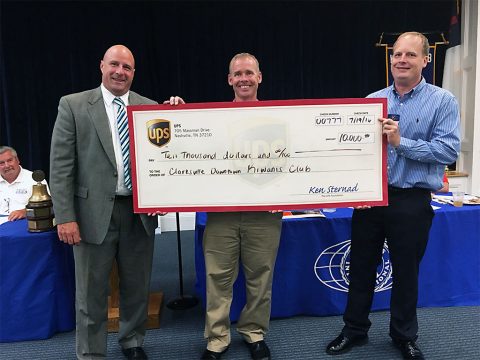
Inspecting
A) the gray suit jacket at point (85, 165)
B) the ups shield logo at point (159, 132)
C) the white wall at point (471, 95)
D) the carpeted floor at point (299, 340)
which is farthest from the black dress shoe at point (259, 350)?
the white wall at point (471, 95)

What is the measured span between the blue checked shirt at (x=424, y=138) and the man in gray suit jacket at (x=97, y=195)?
1.27 meters

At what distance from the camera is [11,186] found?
9.25 ft

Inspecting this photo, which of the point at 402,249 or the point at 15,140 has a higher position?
the point at 15,140

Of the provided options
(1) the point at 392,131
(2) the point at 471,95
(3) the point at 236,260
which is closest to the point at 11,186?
(3) the point at 236,260

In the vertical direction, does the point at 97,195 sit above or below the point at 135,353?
above

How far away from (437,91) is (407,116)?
18 centimetres

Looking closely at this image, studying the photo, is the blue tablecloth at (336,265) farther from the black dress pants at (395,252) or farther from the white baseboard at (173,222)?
the white baseboard at (173,222)

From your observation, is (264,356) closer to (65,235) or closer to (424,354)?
(424,354)

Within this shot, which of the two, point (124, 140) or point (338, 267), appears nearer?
point (124, 140)

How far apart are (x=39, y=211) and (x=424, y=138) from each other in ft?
7.03

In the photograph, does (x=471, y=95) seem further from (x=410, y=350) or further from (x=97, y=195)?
(x=97, y=195)

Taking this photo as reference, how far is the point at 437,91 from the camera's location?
180 centimetres

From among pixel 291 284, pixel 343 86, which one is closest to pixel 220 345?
pixel 291 284

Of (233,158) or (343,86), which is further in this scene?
(343,86)
